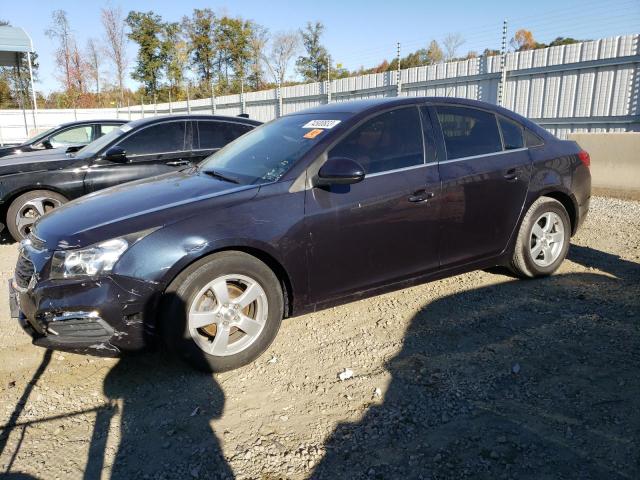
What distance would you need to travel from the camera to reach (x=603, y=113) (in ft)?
30.1

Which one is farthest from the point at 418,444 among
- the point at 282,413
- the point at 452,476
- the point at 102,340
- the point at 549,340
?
the point at 102,340

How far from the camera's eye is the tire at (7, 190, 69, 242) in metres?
6.19

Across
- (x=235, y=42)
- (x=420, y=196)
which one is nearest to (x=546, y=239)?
(x=420, y=196)

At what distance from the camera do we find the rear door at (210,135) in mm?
6734

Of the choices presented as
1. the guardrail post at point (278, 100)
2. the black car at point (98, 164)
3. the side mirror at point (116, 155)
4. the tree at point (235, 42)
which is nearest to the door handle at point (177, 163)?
the black car at point (98, 164)

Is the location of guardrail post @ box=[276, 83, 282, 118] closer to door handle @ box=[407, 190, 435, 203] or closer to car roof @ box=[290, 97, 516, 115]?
car roof @ box=[290, 97, 516, 115]

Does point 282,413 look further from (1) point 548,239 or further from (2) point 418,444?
(1) point 548,239

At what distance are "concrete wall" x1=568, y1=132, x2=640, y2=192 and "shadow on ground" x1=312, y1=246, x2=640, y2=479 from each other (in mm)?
4840

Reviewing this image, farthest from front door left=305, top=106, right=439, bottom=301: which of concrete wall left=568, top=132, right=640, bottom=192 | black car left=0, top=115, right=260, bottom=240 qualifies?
concrete wall left=568, top=132, right=640, bottom=192

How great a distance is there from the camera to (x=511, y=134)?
433 centimetres

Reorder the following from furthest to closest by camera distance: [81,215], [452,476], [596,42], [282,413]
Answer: [596,42] < [81,215] < [282,413] < [452,476]

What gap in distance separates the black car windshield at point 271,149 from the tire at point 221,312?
0.70 metres

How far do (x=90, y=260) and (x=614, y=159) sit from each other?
834 centimetres

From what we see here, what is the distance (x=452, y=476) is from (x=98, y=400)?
202cm
